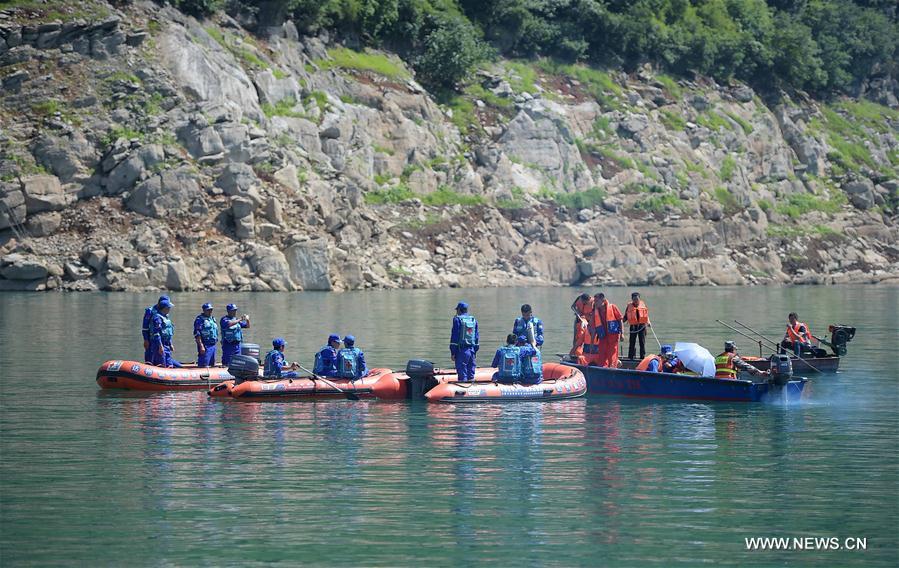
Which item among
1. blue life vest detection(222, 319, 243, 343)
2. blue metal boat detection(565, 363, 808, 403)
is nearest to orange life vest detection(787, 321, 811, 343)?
blue metal boat detection(565, 363, 808, 403)

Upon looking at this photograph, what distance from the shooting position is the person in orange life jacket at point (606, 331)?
3222cm

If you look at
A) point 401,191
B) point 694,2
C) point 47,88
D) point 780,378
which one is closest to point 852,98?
point 694,2

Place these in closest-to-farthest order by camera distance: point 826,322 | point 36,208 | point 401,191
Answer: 1. point 826,322
2. point 36,208
3. point 401,191

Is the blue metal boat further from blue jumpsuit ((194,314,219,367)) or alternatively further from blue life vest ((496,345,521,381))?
blue jumpsuit ((194,314,219,367))

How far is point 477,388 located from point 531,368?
4.69ft

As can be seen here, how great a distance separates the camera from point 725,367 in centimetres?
3039

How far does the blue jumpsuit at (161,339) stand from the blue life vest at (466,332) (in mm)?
7811

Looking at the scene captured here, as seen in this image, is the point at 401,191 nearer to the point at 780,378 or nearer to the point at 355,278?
the point at 355,278

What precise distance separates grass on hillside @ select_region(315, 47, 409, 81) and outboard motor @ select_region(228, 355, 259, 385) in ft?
197

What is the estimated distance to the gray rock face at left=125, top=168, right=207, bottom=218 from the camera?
7038 centimetres

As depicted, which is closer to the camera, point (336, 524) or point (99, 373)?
point (336, 524)

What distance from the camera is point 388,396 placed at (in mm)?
30156

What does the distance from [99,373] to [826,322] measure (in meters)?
33.7

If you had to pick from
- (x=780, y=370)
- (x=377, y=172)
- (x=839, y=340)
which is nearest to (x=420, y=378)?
(x=780, y=370)
